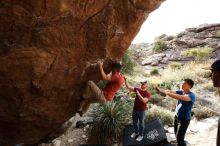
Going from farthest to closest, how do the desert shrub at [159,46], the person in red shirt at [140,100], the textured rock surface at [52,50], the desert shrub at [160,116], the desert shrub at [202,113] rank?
1. the desert shrub at [159,46]
2. the desert shrub at [202,113]
3. the desert shrub at [160,116]
4. the person in red shirt at [140,100]
5. the textured rock surface at [52,50]

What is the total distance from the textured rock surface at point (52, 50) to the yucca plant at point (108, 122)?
11.1 feet

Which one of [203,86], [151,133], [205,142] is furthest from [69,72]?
[203,86]

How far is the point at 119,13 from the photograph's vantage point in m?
7.73

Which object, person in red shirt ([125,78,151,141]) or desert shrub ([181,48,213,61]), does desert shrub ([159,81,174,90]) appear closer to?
person in red shirt ([125,78,151,141])

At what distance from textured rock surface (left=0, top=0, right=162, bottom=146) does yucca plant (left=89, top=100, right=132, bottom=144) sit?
3382 mm

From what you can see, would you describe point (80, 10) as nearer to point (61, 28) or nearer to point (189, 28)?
point (61, 28)

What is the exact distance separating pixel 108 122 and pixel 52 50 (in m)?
5.53

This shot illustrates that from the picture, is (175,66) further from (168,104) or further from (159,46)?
(168,104)

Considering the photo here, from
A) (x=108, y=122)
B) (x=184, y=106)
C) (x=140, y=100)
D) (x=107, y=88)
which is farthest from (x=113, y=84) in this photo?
Answer: (x=108, y=122)

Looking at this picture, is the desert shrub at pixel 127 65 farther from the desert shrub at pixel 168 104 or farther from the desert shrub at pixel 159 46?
the desert shrub at pixel 159 46

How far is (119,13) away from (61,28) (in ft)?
4.73

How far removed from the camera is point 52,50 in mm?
7309

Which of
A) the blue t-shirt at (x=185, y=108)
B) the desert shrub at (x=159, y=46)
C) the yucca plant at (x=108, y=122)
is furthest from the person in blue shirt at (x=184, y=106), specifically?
the desert shrub at (x=159, y=46)

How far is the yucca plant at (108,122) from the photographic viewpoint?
12055 millimetres
